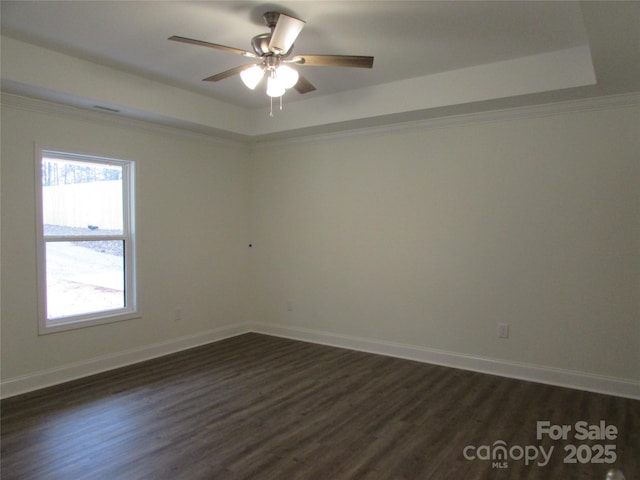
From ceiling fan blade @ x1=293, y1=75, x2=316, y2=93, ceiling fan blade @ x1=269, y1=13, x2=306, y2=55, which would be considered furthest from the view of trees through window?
ceiling fan blade @ x1=269, y1=13, x2=306, y2=55

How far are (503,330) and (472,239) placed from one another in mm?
894

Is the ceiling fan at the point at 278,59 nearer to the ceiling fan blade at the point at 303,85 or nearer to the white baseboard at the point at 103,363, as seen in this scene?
the ceiling fan blade at the point at 303,85

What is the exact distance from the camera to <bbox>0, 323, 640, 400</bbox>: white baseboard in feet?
11.7

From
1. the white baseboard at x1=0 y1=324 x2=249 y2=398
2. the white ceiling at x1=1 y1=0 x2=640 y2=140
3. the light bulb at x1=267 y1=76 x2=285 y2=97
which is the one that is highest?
the white ceiling at x1=1 y1=0 x2=640 y2=140

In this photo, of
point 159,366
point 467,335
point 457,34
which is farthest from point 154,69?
point 467,335

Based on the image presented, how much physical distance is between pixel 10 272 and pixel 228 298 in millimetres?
2436

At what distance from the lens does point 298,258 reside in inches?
212

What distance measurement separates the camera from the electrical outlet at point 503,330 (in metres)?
4.04

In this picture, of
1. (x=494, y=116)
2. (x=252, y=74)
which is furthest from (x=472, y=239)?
(x=252, y=74)

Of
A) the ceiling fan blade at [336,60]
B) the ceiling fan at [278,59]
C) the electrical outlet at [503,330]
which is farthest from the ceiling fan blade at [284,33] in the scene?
the electrical outlet at [503,330]

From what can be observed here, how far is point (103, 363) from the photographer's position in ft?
13.6

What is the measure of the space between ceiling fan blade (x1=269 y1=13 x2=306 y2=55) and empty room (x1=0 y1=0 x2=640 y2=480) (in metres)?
0.02

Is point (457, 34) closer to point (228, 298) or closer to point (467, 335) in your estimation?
point (467, 335)

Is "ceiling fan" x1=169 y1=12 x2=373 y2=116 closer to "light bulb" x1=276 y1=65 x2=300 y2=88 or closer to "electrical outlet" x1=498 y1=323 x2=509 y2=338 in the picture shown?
"light bulb" x1=276 y1=65 x2=300 y2=88
